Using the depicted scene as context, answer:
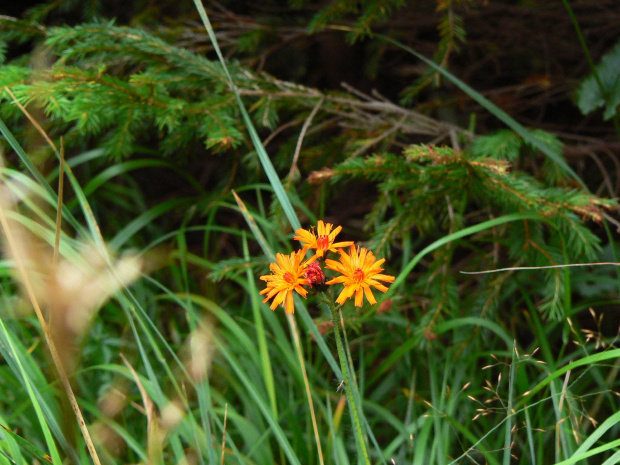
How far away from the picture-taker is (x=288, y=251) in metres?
1.44

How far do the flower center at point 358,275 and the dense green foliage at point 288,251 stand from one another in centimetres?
15

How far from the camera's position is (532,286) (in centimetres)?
150

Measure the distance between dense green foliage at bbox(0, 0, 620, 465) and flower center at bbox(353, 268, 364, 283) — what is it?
0.15 metres

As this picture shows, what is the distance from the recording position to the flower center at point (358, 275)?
68 centimetres

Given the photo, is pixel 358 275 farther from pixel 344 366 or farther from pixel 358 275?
pixel 344 366

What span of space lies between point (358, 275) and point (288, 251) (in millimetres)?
765

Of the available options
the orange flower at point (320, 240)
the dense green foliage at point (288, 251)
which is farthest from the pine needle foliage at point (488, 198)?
the orange flower at point (320, 240)

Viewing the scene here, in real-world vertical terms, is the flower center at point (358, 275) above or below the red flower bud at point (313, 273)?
below

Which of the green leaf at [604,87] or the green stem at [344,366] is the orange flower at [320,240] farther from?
the green leaf at [604,87]

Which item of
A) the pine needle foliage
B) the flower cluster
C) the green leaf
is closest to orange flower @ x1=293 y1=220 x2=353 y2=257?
the flower cluster

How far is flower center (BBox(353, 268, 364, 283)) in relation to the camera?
68cm

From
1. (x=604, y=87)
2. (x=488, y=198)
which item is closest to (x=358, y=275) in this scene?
(x=488, y=198)

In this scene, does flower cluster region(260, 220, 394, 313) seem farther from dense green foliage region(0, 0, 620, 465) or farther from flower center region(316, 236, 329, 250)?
dense green foliage region(0, 0, 620, 465)

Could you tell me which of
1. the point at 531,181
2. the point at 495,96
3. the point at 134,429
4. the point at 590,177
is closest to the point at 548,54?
the point at 495,96
